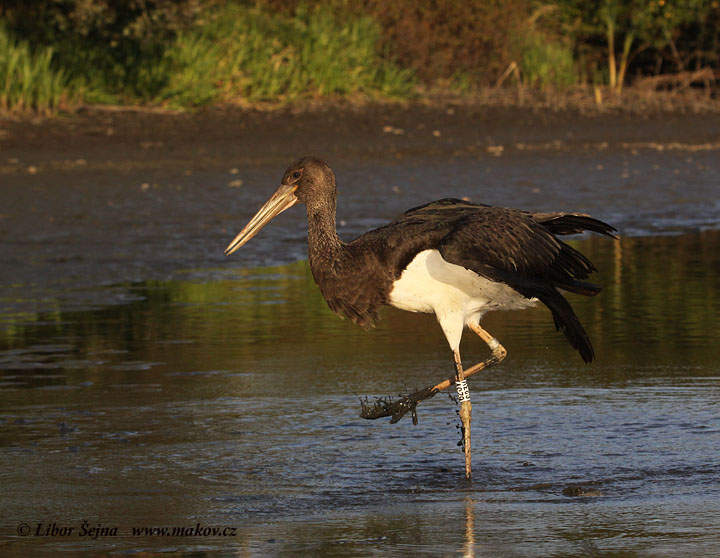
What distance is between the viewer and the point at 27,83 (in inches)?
722

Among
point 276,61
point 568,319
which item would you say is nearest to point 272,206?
point 568,319

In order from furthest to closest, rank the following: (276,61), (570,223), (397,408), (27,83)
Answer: (276,61) → (27,83) → (570,223) → (397,408)

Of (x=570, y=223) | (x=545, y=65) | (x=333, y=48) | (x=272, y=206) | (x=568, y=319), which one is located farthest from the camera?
(x=545, y=65)

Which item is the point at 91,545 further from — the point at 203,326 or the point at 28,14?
the point at 28,14

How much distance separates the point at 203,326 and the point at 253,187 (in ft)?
19.9

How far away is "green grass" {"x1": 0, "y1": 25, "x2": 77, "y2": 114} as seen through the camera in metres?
18.4

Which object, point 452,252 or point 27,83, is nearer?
point 452,252

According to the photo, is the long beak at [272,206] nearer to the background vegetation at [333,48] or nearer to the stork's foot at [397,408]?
the stork's foot at [397,408]

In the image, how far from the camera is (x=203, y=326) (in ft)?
34.0

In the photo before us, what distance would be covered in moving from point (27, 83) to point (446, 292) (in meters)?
12.3

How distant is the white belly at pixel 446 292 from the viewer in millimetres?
7121

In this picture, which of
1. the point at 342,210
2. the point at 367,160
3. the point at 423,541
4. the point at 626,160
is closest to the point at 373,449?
the point at 423,541

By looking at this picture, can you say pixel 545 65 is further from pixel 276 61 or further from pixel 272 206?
pixel 272 206

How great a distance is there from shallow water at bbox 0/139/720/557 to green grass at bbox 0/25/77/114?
3.99 metres
